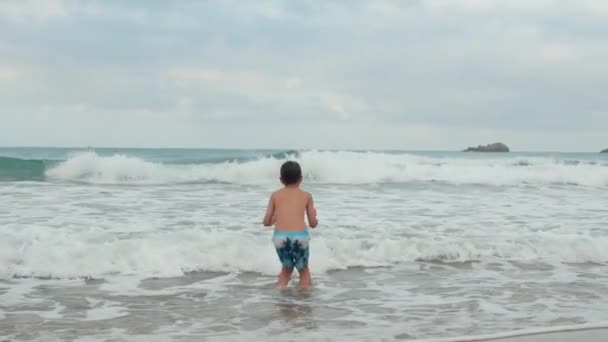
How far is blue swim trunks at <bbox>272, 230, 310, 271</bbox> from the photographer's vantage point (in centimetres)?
639

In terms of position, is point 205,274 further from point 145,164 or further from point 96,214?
point 145,164

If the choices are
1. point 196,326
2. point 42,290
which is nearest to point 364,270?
point 196,326

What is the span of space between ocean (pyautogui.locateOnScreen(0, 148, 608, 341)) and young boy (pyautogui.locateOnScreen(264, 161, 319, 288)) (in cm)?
29

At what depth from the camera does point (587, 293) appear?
250 inches

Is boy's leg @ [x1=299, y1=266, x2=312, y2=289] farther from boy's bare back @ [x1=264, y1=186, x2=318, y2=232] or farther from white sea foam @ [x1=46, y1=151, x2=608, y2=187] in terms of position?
white sea foam @ [x1=46, y1=151, x2=608, y2=187]

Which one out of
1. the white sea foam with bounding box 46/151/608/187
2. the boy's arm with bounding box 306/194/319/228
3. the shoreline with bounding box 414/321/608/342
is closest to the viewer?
the shoreline with bounding box 414/321/608/342

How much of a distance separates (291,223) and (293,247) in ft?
0.75

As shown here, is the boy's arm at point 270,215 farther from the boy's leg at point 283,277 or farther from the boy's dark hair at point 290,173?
the boy's leg at point 283,277

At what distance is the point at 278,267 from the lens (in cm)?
747

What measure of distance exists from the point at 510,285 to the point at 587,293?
2.33 feet

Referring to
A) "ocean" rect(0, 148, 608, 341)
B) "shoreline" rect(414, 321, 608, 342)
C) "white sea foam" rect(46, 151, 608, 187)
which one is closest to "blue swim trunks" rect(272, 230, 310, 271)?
"ocean" rect(0, 148, 608, 341)

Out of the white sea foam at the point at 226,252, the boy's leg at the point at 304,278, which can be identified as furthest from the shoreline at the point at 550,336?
the white sea foam at the point at 226,252

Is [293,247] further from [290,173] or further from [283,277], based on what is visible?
[290,173]

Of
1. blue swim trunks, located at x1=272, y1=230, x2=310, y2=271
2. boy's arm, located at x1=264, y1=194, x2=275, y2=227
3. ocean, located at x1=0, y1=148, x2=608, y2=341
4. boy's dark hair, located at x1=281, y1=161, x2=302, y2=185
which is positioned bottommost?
ocean, located at x1=0, y1=148, x2=608, y2=341
